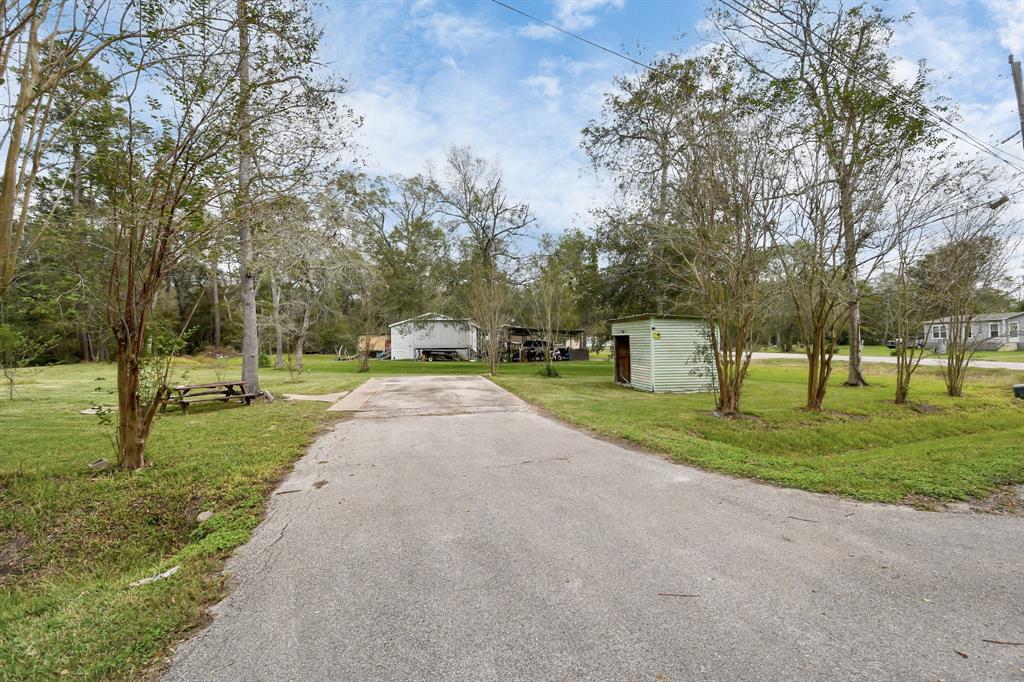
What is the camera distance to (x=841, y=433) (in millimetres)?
8734

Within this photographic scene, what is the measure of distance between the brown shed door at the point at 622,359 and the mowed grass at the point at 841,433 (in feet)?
2.85

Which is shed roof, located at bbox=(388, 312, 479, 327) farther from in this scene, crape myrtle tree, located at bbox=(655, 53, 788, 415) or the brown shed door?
crape myrtle tree, located at bbox=(655, 53, 788, 415)

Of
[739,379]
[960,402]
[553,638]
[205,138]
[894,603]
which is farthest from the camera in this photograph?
[960,402]

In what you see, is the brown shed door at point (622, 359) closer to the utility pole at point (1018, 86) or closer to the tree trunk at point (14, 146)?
the utility pole at point (1018, 86)

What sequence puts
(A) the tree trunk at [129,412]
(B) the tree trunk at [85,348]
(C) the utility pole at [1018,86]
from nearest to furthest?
(A) the tree trunk at [129,412] → (C) the utility pole at [1018,86] → (B) the tree trunk at [85,348]

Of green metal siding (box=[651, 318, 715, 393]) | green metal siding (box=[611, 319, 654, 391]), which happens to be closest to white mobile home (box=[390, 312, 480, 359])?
green metal siding (box=[611, 319, 654, 391])

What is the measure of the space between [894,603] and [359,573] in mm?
2879

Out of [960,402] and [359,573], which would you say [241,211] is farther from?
[960,402]

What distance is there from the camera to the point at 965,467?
17.2 ft

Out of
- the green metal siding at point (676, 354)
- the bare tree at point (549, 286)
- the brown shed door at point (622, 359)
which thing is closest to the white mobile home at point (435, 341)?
the bare tree at point (549, 286)

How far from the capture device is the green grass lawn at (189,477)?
7.64 ft

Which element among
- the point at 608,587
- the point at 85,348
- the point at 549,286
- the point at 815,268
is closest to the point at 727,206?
the point at 815,268

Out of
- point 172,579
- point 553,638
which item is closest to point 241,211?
→ point 172,579

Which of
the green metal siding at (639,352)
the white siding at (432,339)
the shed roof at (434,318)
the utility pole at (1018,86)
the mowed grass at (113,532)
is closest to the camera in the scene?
the mowed grass at (113,532)
